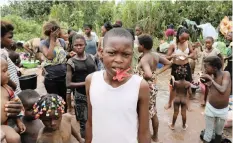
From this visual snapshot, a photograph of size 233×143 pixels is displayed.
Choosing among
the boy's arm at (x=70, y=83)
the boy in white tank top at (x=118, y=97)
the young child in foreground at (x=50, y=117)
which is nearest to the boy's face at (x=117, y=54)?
the boy in white tank top at (x=118, y=97)

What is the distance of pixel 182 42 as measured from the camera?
5.14 metres

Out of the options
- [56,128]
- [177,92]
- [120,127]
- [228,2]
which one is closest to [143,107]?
[120,127]

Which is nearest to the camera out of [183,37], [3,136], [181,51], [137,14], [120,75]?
[120,75]

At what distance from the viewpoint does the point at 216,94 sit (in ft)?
11.8

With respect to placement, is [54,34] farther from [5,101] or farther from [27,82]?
[5,101]

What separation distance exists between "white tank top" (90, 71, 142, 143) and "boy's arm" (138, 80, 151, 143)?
0.04m

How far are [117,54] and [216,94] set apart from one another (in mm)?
2328

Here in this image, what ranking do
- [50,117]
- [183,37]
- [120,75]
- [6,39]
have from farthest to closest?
[183,37], [6,39], [50,117], [120,75]

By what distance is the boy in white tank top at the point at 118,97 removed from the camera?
5.69 ft

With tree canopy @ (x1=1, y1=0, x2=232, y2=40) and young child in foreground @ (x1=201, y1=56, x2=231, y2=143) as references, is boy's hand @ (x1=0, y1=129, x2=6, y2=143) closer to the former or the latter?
young child in foreground @ (x1=201, y1=56, x2=231, y2=143)

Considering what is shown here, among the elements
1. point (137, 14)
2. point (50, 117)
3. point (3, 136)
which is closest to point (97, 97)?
point (50, 117)

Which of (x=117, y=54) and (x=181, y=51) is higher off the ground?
(x=117, y=54)

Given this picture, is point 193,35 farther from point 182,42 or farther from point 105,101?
point 105,101

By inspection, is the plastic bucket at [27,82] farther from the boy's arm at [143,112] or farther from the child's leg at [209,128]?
the boy's arm at [143,112]
